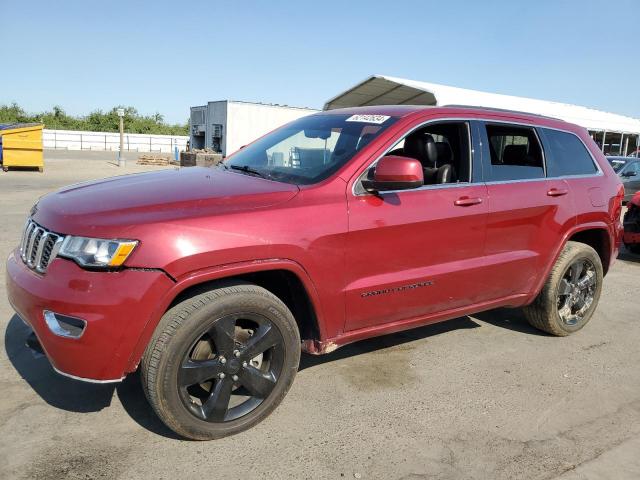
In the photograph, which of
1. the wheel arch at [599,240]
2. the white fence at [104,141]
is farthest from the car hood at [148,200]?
the white fence at [104,141]

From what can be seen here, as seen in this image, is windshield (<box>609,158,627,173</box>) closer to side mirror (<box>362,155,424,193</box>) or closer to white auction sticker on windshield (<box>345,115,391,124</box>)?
white auction sticker on windshield (<box>345,115,391,124</box>)

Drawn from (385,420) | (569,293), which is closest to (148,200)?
(385,420)

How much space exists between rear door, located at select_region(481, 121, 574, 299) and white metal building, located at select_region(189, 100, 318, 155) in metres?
21.4

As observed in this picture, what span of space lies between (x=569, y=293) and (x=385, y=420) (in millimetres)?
2392

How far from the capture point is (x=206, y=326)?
2.63 metres

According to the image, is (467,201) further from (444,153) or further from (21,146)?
(21,146)

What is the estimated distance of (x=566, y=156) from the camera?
4410 mm

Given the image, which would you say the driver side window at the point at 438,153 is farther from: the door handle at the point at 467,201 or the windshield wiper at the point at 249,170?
the windshield wiper at the point at 249,170

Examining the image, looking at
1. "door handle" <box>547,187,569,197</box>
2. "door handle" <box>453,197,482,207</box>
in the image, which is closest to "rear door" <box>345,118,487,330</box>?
"door handle" <box>453,197,482,207</box>

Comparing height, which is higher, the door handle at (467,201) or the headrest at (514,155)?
the headrest at (514,155)

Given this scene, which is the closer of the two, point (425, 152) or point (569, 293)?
point (425, 152)

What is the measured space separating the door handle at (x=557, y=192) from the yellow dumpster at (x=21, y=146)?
2104cm

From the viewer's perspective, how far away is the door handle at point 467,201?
11.6 feet

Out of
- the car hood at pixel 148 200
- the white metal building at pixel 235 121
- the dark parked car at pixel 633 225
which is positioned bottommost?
the dark parked car at pixel 633 225
